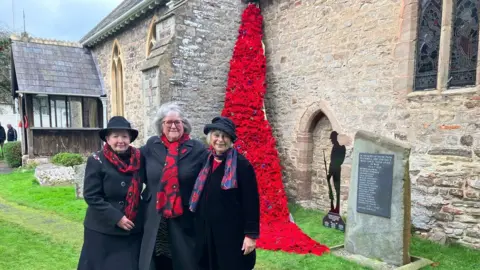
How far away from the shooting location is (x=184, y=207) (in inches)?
121

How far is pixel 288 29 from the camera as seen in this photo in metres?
8.15

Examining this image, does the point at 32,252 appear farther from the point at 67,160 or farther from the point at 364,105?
the point at 67,160

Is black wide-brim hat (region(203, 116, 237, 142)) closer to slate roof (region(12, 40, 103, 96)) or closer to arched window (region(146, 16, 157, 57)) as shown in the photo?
arched window (region(146, 16, 157, 57))

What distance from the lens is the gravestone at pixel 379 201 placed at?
4.49m

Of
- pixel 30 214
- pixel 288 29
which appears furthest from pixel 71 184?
pixel 288 29

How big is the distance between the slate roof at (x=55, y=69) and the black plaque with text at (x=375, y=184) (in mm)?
12593

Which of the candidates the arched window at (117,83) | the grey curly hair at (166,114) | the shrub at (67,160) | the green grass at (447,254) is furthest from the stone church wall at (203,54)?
the shrub at (67,160)

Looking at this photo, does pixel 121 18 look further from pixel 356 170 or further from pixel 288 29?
pixel 356 170

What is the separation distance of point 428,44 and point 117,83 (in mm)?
11763

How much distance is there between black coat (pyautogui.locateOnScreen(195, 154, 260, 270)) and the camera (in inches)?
116

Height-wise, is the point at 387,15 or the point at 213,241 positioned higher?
the point at 387,15

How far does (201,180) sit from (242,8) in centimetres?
691

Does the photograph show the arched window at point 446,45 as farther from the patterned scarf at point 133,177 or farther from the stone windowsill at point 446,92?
the patterned scarf at point 133,177

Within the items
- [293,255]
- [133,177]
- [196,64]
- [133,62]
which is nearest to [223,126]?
[133,177]
